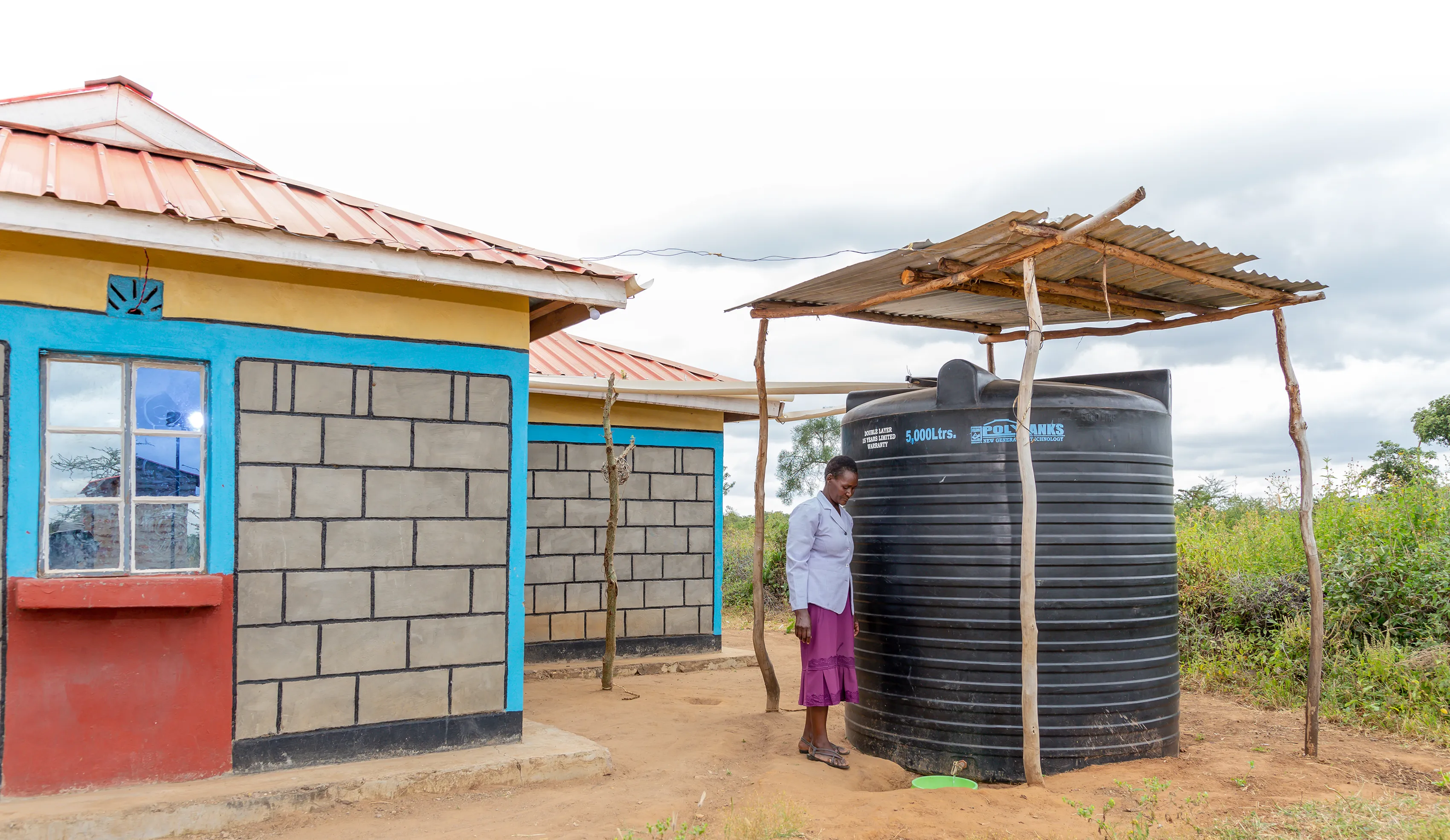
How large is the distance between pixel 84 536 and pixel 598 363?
5.60 meters

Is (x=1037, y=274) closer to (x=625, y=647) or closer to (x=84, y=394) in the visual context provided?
(x=84, y=394)

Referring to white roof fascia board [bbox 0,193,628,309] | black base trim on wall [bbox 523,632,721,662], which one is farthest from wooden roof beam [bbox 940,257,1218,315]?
black base trim on wall [bbox 523,632,721,662]

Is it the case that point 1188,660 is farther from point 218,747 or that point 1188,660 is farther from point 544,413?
point 218,747

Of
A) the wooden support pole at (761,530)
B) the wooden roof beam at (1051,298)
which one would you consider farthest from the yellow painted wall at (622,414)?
the wooden roof beam at (1051,298)

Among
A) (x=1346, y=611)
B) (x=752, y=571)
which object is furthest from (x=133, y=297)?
(x=752, y=571)

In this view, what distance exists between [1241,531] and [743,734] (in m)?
7.07

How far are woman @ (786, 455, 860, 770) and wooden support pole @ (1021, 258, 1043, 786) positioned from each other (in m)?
1.08

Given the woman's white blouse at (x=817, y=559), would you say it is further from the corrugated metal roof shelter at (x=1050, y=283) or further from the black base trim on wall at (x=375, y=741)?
the black base trim on wall at (x=375, y=741)

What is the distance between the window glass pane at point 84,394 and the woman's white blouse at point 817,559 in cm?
343

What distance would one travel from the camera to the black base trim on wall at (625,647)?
29.2ft

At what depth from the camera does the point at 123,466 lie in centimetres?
446

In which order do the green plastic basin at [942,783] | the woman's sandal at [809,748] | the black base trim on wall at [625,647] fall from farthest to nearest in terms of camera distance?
the black base trim on wall at [625,647] < the woman's sandal at [809,748] < the green plastic basin at [942,783]

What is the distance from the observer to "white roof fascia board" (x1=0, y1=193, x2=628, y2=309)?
4.01 metres

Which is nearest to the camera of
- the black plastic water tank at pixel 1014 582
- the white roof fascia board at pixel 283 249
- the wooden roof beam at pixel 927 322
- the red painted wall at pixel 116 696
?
the white roof fascia board at pixel 283 249
